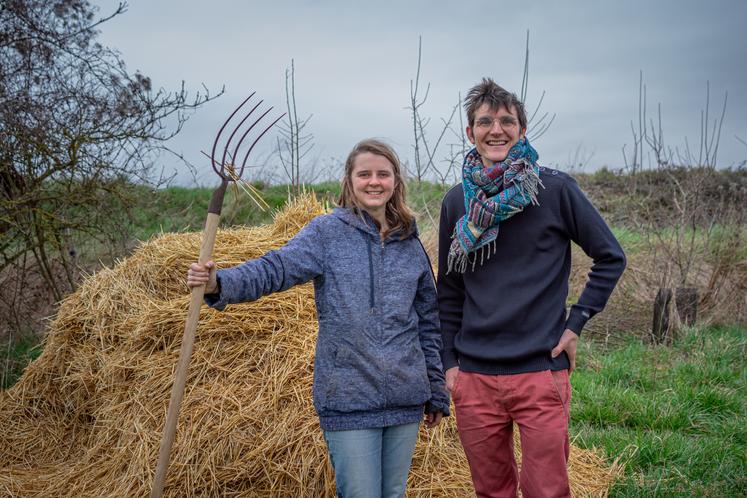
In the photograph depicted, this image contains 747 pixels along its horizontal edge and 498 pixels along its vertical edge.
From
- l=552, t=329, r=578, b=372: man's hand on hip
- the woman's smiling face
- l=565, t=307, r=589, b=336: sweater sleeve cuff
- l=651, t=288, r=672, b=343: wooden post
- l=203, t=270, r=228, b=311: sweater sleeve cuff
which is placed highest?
the woman's smiling face

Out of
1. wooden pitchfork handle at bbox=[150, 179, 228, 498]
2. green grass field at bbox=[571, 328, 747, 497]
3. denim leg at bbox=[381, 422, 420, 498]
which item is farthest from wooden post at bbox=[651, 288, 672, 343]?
wooden pitchfork handle at bbox=[150, 179, 228, 498]

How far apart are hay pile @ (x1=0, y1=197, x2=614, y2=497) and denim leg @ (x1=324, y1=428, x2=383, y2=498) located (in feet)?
3.15

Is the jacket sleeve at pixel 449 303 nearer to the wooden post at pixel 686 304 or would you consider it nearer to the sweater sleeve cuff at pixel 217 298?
the sweater sleeve cuff at pixel 217 298

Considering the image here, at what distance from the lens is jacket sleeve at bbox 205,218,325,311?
2.43 meters

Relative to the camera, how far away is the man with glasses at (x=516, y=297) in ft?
8.47

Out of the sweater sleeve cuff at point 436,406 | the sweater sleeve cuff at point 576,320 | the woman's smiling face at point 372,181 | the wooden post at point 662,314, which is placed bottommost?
the wooden post at point 662,314

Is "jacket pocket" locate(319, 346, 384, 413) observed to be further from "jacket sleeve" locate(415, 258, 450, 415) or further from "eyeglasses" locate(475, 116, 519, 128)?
"eyeglasses" locate(475, 116, 519, 128)

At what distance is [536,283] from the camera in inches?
104

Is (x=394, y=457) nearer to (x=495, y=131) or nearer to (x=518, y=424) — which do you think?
(x=518, y=424)

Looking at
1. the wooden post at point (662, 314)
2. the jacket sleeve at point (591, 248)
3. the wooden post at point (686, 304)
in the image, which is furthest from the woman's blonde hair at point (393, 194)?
the wooden post at point (686, 304)

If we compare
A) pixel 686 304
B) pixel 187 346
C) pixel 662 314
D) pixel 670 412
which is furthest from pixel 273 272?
pixel 686 304

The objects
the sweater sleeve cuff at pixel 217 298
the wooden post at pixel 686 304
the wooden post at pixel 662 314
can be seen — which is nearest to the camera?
the sweater sleeve cuff at pixel 217 298

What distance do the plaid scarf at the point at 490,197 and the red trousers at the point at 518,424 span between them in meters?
0.49

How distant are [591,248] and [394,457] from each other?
1.12m
